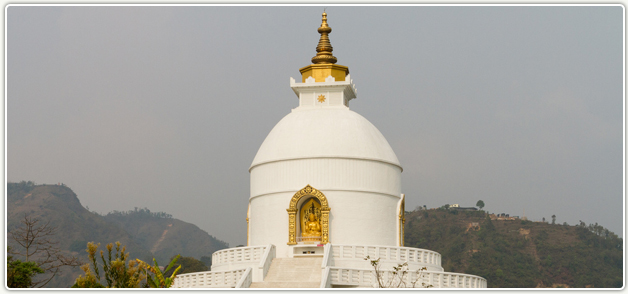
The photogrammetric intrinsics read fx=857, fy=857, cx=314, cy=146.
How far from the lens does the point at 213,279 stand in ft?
98.1

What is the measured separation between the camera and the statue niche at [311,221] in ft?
112

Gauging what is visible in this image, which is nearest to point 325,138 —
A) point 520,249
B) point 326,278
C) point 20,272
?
point 326,278

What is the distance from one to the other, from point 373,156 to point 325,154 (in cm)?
202

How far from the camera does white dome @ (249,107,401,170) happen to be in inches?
1358

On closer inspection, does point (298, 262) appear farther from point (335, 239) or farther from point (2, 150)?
point (2, 150)

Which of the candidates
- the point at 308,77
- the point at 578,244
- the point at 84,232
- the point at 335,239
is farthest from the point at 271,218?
the point at 84,232

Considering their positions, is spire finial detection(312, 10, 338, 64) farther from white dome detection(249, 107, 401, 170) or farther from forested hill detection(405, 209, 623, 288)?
forested hill detection(405, 209, 623, 288)

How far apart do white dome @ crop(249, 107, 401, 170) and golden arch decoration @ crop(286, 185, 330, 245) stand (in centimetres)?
151

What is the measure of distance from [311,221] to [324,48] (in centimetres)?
838

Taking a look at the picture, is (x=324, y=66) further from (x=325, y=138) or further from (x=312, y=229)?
(x=312, y=229)

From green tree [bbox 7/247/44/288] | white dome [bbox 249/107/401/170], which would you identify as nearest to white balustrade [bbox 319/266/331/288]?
white dome [bbox 249/107/401/170]

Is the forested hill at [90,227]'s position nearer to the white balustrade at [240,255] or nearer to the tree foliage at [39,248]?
the tree foliage at [39,248]

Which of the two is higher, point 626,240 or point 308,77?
point 308,77

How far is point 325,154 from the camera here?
34.2m
